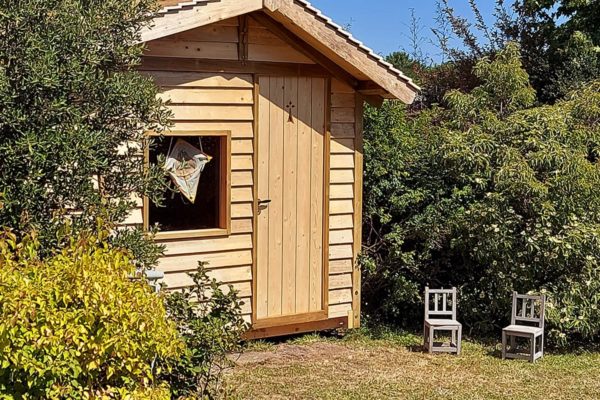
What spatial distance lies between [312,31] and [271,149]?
128 cm

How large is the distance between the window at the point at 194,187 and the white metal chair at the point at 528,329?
3077 mm

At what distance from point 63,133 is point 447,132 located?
5537 millimetres

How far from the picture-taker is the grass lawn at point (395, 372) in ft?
25.3

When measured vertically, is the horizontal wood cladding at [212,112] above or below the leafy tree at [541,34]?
below

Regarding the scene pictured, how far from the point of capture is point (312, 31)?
8734mm

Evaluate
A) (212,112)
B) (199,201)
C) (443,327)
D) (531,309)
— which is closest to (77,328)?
(199,201)

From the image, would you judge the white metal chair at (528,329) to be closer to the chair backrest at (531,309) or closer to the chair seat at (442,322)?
the chair backrest at (531,309)

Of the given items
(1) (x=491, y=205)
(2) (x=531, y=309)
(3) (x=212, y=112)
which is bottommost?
(2) (x=531, y=309)

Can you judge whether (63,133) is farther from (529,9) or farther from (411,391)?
(529,9)

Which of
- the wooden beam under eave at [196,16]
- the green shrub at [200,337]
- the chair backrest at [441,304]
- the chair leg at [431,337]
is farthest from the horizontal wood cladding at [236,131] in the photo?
the green shrub at [200,337]

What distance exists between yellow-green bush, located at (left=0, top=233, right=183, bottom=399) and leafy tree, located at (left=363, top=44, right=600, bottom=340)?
5290 mm

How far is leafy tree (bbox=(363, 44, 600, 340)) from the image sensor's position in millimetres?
9172

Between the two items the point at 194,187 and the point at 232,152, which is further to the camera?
the point at 232,152

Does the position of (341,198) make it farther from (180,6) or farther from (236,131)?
(180,6)
